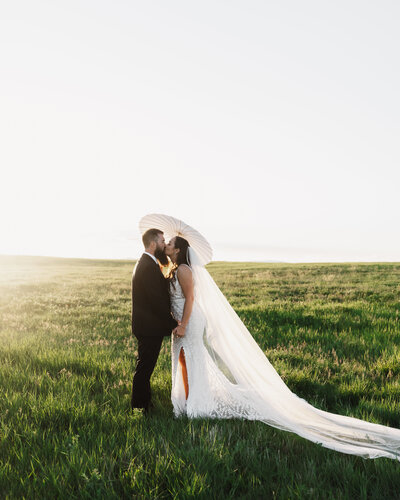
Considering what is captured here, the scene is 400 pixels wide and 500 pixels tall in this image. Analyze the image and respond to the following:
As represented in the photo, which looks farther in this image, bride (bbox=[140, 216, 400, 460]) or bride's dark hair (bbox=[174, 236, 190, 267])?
bride's dark hair (bbox=[174, 236, 190, 267])

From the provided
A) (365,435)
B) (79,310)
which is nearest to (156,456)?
(365,435)

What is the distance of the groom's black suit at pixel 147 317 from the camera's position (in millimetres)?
5625

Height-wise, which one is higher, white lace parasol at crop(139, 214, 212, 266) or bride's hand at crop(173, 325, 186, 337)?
white lace parasol at crop(139, 214, 212, 266)

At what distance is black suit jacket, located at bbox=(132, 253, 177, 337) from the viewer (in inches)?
222

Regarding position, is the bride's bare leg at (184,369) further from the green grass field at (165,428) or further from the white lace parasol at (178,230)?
the white lace parasol at (178,230)

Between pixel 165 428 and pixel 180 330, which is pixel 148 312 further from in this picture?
pixel 165 428

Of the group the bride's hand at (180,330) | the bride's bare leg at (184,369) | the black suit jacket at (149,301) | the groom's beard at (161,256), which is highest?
the groom's beard at (161,256)

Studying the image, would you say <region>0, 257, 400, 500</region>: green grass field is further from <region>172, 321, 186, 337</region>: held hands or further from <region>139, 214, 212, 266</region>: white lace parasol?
<region>139, 214, 212, 266</region>: white lace parasol

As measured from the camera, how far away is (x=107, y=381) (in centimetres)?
652

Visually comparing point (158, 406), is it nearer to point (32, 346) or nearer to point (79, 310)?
point (32, 346)

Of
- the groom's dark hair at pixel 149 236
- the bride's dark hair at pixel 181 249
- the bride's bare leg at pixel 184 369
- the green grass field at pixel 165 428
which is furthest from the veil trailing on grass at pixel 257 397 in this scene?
the groom's dark hair at pixel 149 236

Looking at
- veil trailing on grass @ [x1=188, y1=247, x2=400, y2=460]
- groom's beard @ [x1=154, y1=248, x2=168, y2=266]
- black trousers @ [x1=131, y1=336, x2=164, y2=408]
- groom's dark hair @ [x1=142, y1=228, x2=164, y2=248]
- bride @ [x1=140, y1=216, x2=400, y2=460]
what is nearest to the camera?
veil trailing on grass @ [x1=188, y1=247, x2=400, y2=460]

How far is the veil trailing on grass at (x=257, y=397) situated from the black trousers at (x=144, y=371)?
0.96m

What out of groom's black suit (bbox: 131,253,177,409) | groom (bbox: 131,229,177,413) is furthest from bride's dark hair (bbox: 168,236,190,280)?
groom's black suit (bbox: 131,253,177,409)
